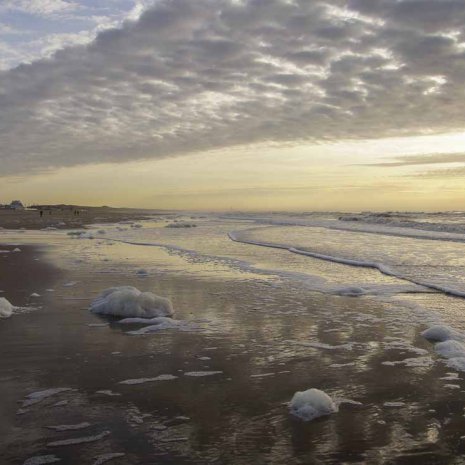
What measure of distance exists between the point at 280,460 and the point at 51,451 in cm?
185

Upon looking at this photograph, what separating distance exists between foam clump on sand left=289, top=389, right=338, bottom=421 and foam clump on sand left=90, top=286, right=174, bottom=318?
14.5 ft

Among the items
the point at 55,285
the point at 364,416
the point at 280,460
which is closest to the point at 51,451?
the point at 280,460

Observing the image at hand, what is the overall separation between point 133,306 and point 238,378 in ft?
12.0

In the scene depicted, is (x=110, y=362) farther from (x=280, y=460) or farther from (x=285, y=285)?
(x=285, y=285)

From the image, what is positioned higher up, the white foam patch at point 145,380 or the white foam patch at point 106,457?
the white foam patch at point 145,380

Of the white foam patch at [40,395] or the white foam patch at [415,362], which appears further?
the white foam patch at [415,362]

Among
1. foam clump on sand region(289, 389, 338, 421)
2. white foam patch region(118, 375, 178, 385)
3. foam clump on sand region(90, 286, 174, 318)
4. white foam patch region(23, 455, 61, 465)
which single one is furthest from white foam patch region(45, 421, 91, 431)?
foam clump on sand region(90, 286, 174, 318)

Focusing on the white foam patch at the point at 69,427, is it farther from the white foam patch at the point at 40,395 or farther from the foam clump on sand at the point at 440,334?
the foam clump on sand at the point at 440,334

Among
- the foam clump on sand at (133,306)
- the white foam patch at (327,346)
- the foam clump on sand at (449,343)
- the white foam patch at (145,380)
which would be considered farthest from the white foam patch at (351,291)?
the white foam patch at (145,380)

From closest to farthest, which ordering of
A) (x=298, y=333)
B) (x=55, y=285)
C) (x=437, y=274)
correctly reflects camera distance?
(x=298, y=333), (x=55, y=285), (x=437, y=274)

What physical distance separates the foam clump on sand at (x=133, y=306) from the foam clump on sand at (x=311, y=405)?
4.42m

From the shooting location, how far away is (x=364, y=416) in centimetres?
473

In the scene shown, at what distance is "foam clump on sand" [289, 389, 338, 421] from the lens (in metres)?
4.72

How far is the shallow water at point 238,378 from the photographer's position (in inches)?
163
